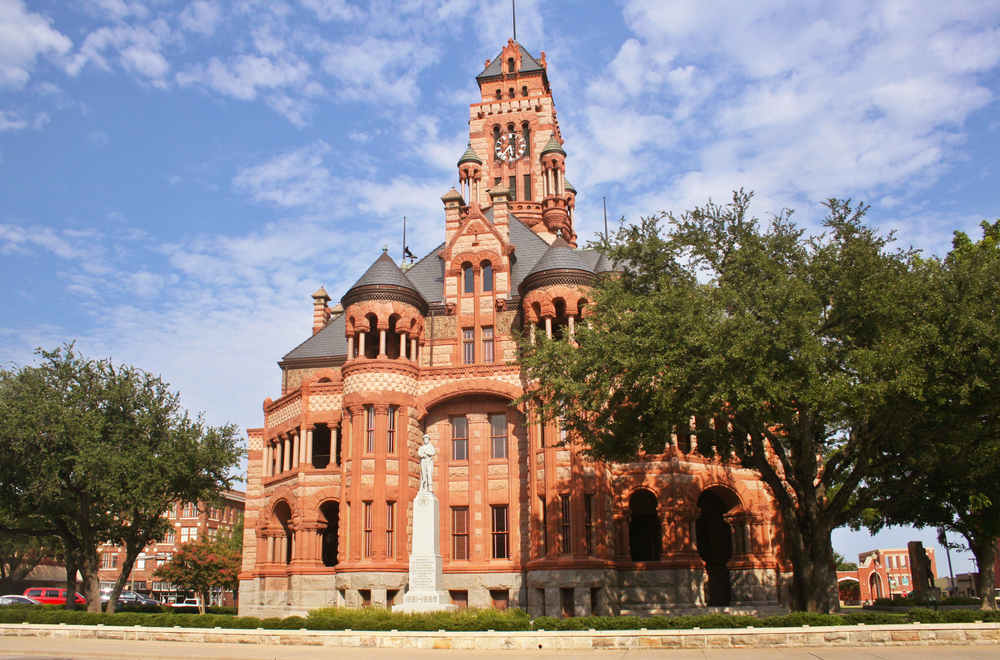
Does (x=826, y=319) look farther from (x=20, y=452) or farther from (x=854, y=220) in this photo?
(x=20, y=452)

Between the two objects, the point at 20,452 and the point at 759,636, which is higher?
the point at 20,452

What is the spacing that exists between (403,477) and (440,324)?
860 cm

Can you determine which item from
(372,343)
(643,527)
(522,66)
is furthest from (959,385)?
(522,66)

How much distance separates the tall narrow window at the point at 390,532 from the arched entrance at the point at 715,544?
1529 centimetres

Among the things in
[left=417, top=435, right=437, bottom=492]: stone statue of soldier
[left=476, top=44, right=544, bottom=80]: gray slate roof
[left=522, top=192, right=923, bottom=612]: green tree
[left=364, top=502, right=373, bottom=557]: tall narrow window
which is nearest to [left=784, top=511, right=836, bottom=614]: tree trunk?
[left=522, top=192, right=923, bottom=612]: green tree

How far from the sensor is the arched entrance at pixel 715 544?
3816cm

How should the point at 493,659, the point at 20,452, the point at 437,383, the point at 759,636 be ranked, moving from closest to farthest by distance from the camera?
the point at 493,659, the point at 759,636, the point at 20,452, the point at 437,383

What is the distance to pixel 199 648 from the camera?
65.5 ft

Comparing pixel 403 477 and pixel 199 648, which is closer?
pixel 199 648

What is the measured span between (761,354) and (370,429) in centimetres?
2034

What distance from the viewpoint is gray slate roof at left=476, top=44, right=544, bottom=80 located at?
201 ft

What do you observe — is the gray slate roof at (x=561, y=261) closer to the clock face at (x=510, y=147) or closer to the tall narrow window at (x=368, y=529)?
the tall narrow window at (x=368, y=529)

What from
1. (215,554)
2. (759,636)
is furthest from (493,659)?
(215,554)

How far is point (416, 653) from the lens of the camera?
59.7 feet
